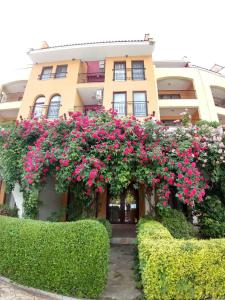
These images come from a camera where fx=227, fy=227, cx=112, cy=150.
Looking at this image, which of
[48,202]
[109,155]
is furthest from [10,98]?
[109,155]

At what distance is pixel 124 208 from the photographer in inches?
522

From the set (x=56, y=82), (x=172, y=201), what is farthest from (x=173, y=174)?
(x=56, y=82)

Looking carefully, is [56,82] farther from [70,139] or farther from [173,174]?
[173,174]

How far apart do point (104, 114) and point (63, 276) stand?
6290mm

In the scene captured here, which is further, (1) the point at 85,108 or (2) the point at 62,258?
(1) the point at 85,108

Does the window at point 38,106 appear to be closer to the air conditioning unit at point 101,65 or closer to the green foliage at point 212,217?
the air conditioning unit at point 101,65

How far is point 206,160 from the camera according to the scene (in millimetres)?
8531

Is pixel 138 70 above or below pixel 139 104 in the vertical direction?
above

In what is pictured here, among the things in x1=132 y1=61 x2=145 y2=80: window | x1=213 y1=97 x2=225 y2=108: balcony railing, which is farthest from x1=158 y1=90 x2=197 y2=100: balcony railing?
x1=132 y1=61 x2=145 y2=80: window

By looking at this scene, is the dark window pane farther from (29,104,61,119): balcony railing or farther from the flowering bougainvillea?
the flowering bougainvillea

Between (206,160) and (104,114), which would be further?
(104,114)

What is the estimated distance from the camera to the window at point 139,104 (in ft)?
48.2

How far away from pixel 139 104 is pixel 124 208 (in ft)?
22.1

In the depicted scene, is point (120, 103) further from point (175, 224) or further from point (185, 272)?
point (185, 272)
